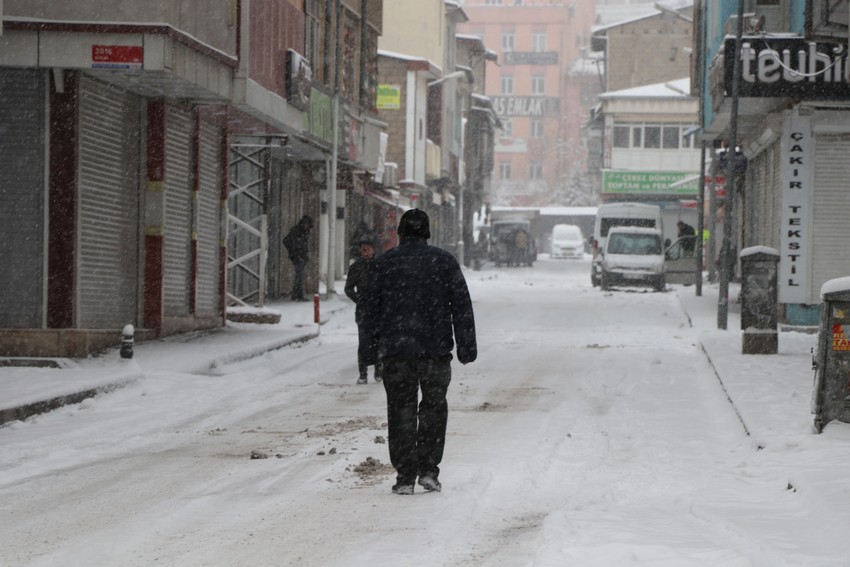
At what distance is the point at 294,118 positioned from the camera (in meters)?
26.7

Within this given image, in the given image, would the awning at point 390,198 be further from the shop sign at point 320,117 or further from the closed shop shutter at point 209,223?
the closed shop shutter at point 209,223

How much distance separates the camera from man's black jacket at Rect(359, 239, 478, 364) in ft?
30.3

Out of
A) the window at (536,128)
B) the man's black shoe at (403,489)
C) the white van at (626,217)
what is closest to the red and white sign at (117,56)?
the man's black shoe at (403,489)

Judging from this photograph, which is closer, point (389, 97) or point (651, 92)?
point (389, 97)

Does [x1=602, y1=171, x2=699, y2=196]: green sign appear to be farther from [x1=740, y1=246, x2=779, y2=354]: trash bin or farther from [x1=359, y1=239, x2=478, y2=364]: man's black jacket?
[x1=359, y1=239, x2=478, y2=364]: man's black jacket

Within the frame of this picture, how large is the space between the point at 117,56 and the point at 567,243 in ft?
214

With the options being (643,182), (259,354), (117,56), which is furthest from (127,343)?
(643,182)

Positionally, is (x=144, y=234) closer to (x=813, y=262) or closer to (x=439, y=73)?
(x=813, y=262)

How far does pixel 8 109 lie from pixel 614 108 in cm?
5976

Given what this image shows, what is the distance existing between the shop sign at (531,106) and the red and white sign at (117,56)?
10380 centimetres

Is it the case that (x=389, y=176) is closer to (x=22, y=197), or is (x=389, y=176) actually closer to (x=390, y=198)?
(x=390, y=198)

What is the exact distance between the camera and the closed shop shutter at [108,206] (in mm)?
18906

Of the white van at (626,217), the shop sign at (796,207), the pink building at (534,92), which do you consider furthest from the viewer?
the pink building at (534,92)

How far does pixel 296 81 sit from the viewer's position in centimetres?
2617
